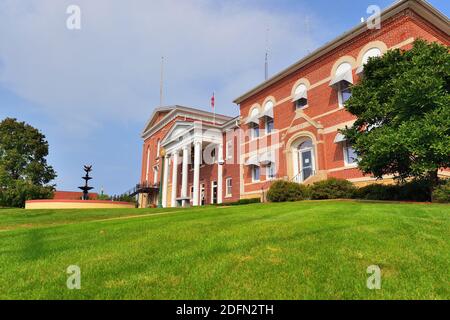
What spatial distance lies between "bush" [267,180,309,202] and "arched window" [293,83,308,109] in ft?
24.1

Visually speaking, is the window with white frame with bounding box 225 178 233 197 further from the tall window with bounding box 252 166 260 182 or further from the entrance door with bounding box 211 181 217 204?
the tall window with bounding box 252 166 260 182

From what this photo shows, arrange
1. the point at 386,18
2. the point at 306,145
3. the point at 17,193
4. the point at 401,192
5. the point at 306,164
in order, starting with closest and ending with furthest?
1. the point at 401,192
2. the point at 386,18
3. the point at 306,164
4. the point at 306,145
5. the point at 17,193

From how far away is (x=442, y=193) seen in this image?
12.0 metres

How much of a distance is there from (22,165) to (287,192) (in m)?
37.0

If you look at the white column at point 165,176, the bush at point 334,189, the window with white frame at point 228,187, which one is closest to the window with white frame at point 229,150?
the window with white frame at point 228,187

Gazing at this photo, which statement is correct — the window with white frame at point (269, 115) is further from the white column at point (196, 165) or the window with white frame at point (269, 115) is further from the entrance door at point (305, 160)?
the white column at point (196, 165)

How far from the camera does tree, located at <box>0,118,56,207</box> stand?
121ft

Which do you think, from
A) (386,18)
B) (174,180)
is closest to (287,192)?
(386,18)

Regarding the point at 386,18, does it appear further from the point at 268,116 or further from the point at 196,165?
the point at 196,165

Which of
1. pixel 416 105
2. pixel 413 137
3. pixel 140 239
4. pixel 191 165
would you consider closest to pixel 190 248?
pixel 140 239

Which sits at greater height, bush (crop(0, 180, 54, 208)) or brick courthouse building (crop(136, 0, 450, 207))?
brick courthouse building (crop(136, 0, 450, 207))

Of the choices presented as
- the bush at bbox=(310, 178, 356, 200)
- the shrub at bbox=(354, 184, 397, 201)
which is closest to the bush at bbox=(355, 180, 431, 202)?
the shrub at bbox=(354, 184, 397, 201)
